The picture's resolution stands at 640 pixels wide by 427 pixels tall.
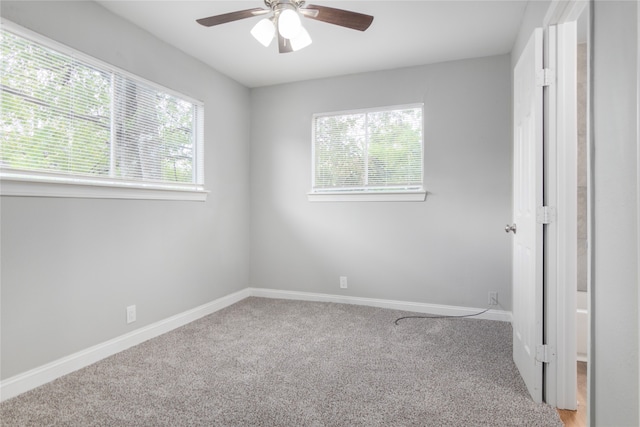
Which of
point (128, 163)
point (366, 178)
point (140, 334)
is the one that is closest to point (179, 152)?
point (128, 163)

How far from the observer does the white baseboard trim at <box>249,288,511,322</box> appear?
3379 millimetres

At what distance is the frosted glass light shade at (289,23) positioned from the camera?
5.82ft

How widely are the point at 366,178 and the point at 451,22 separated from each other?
1584 mm

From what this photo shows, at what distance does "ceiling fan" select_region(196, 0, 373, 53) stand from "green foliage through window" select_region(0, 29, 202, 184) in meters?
1.07

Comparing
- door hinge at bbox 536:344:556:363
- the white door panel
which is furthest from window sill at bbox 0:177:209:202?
door hinge at bbox 536:344:556:363

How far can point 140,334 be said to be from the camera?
282 centimetres

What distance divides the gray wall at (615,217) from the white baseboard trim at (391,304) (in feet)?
7.50

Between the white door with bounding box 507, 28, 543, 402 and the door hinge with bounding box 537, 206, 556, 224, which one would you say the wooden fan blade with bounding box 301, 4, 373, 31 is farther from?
the door hinge with bounding box 537, 206, 556, 224

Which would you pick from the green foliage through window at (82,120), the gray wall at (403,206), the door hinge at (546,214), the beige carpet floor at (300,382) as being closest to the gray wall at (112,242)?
the green foliage through window at (82,120)

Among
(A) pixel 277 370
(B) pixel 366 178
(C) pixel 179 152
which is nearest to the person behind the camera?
(A) pixel 277 370

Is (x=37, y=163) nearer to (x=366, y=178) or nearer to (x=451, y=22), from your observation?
(x=366, y=178)

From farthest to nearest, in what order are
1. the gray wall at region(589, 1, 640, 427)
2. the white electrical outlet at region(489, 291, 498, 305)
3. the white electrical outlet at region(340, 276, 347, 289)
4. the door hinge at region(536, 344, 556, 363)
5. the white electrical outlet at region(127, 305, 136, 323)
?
the white electrical outlet at region(340, 276, 347, 289) < the white electrical outlet at region(489, 291, 498, 305) < the white electrical outlet at region(127, 305, 136, 323) < the door hinge at region(536, 344, 556, 363) < the gray wall at region(589, 1, 640, 427)

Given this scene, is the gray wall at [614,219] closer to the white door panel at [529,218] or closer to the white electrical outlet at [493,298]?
the white door panel at [529,218]

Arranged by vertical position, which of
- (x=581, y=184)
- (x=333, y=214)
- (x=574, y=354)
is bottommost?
(x=574, y=354)
